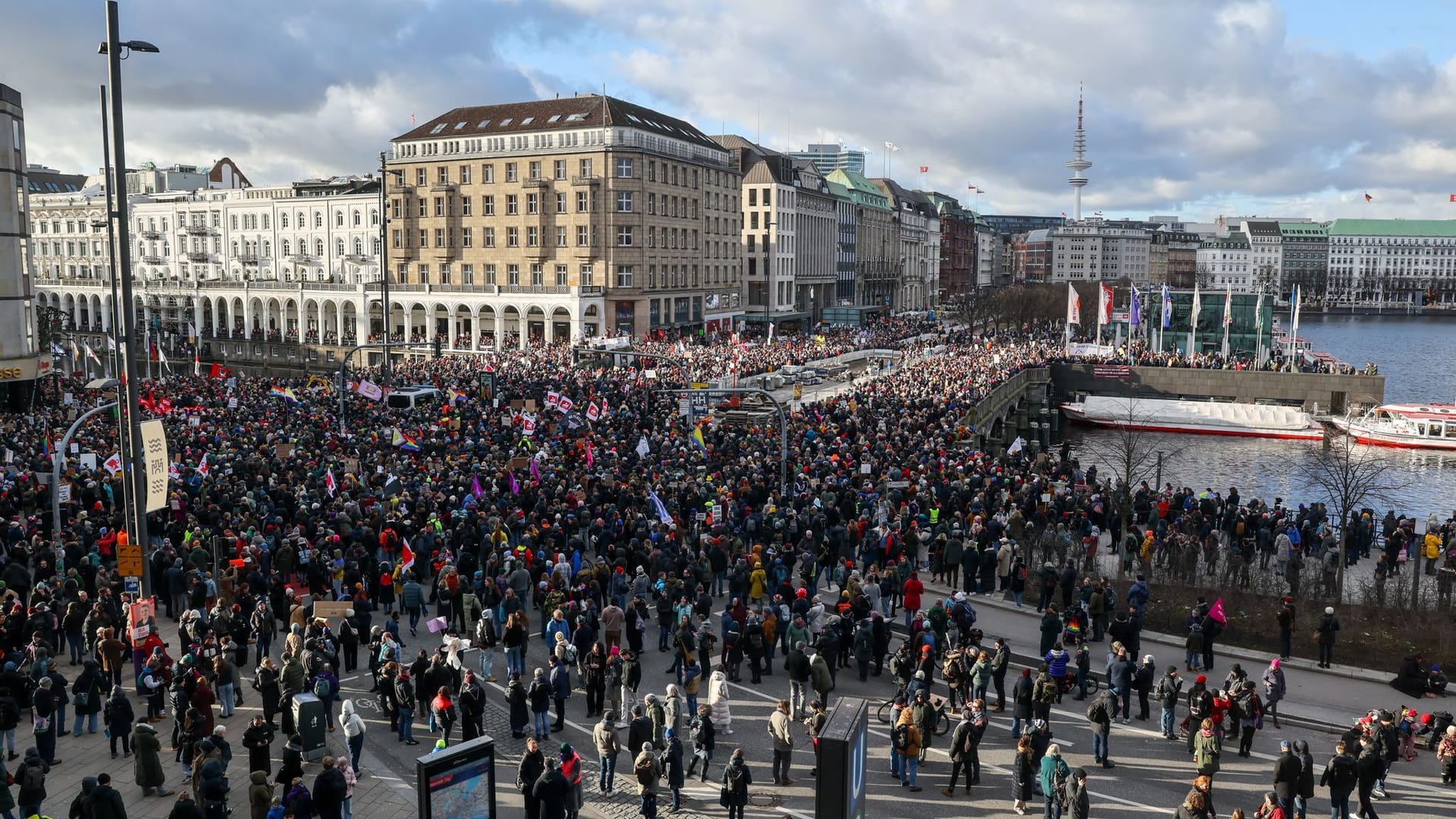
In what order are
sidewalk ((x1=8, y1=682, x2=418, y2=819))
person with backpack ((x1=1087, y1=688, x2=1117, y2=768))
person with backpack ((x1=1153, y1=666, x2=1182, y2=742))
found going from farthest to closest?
person with backpack ((x1=1153, y1=666, x2=1182, y2=742))
person with backpack ((x1=1087, y1=688, x2=1117, y2=768))
sidewalk ((x1=8, y1=682, x2=418, y2=819))

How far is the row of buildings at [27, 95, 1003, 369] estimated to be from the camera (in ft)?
281

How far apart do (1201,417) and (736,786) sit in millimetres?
70139

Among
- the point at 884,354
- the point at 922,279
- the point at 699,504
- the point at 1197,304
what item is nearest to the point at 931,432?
the point at 699,504

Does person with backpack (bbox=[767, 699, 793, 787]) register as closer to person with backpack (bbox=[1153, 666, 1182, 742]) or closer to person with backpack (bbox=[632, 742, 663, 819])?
person with backpack (bbox=[632, 742, 663, 819])

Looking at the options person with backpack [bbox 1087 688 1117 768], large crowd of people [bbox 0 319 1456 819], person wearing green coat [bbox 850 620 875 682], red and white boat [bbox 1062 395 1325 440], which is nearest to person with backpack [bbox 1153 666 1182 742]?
large crowd of people [bbox 0 319 1456 819]

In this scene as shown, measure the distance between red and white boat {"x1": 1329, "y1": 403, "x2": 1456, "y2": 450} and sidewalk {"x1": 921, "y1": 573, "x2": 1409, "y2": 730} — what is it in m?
49.9

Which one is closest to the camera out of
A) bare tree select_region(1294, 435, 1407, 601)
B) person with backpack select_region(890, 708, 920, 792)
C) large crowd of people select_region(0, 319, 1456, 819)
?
person with backpack select_region(890, 708, 920, 792)

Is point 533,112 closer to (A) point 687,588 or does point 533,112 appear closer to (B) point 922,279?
(A) point 687,588

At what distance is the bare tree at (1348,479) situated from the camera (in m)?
29.8

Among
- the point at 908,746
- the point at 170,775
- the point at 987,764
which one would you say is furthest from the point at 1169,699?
the point at 170,775

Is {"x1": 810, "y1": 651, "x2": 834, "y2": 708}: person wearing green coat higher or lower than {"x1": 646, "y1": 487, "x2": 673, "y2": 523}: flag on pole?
lower

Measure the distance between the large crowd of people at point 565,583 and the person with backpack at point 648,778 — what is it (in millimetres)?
48

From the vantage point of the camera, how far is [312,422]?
4022cm

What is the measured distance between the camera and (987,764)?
1603 centimetres
